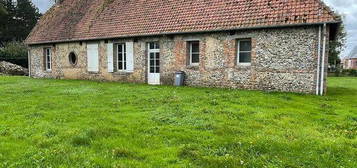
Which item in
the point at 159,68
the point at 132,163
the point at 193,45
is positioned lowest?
the point at 132,163

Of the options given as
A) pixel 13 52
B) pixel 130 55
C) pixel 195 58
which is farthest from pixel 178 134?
pixel 13 52

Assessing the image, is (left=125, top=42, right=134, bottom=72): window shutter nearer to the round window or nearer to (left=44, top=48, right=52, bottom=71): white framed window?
the round window

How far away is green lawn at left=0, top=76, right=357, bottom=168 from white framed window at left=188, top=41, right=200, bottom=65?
6.14m

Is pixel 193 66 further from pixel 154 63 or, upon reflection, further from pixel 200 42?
pixel 154 63

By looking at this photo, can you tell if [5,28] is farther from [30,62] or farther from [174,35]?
[174,35]

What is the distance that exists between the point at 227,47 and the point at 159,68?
4.37 metres

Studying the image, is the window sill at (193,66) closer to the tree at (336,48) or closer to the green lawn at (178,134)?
the green lawn at (178,134)

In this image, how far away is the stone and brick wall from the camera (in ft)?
44.2

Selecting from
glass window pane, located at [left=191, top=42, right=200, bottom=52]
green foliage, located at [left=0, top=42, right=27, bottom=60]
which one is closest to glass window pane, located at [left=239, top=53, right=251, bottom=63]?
glass window pane, located at [left=191, top=42, right=200, bottom=52]

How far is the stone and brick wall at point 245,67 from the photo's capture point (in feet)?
44.2

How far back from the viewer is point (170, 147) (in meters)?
5.84

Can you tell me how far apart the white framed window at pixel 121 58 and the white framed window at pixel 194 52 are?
4643mm

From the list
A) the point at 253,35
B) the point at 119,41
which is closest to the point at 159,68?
the point at 119,41

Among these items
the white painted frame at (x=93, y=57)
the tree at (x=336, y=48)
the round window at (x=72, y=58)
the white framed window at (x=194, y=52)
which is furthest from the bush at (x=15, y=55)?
the tree at (x=336, y=48)
